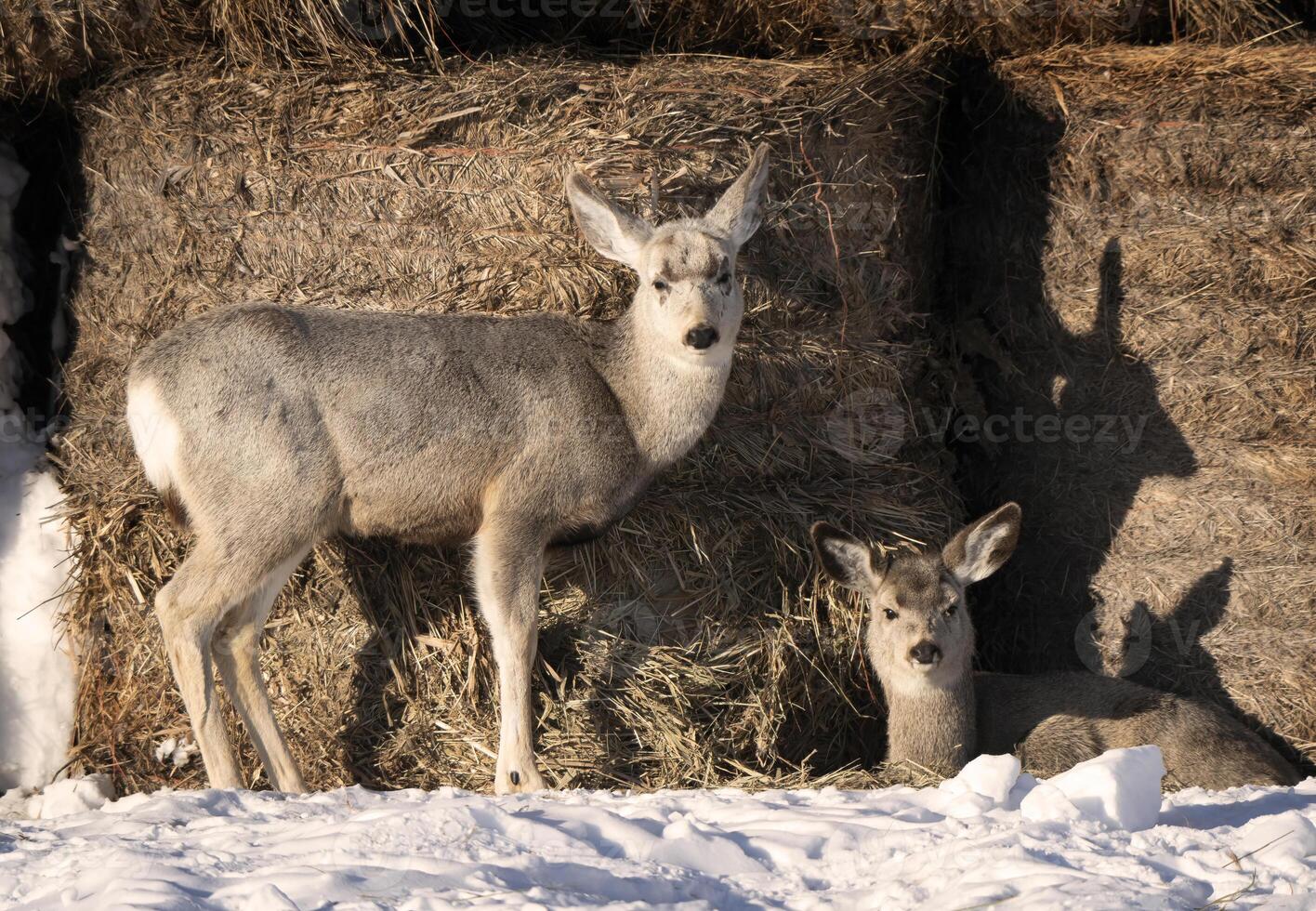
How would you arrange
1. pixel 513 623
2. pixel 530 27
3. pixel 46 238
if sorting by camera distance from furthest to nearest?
pixel 46 238, pixel 530 27, pixel 513 623

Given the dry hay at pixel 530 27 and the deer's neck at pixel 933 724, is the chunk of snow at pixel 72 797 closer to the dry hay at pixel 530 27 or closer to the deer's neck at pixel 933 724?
the dry hay at pixel 530 27

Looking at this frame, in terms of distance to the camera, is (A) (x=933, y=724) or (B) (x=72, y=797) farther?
(B) (x=72, y=797)

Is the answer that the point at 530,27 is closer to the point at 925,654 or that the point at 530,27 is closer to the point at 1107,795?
the point at 925,654

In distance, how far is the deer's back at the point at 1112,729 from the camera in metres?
5.75

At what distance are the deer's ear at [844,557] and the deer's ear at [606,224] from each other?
132 cm

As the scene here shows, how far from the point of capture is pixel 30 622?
6.34 metres

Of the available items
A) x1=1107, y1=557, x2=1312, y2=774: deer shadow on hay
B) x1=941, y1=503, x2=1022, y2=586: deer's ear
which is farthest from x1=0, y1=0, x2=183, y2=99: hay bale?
x1=1107, y1=557, x2=1312, y2=774: deer shadow on hay

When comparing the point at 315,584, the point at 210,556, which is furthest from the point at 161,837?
the point at 315,584

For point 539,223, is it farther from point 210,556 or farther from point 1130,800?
point 1130,800

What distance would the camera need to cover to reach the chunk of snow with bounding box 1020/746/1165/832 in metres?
3.95

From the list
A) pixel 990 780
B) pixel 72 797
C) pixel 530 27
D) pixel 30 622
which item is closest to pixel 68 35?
pixel 530 27

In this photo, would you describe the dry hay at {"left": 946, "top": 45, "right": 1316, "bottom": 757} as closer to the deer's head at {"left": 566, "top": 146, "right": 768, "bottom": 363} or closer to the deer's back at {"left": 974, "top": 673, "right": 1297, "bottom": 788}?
the deer's back at {"left": 974, "top": 673, "right": 1297, "bottom": 788}

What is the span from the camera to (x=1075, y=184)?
6480mm

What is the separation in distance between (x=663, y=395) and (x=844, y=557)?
1013 mm
